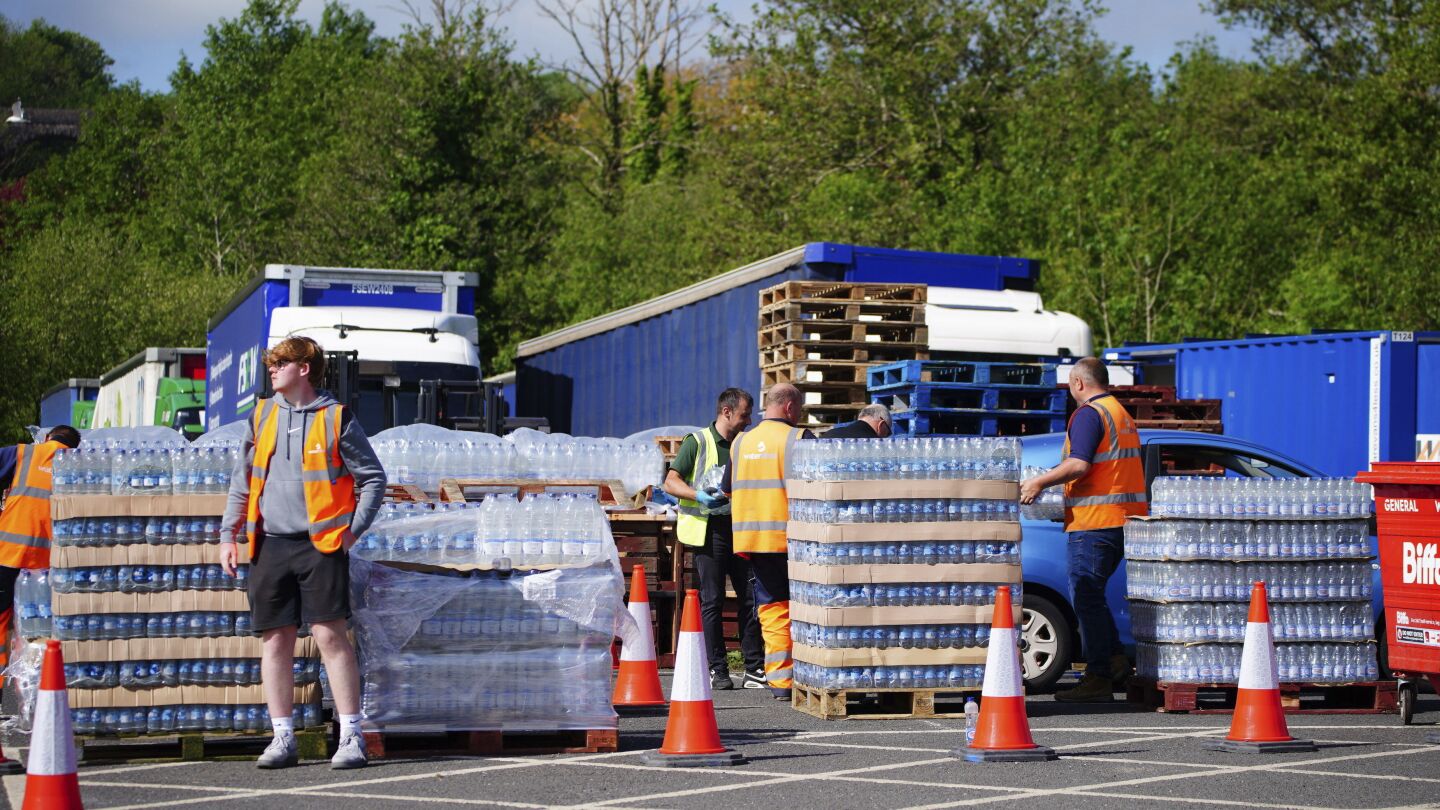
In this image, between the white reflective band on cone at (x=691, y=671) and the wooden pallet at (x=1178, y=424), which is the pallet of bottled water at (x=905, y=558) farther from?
the wooden pallet at (x=1178, y=424)

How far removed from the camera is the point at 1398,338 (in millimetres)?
18141

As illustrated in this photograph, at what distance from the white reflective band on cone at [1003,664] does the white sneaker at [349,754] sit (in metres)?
2.83

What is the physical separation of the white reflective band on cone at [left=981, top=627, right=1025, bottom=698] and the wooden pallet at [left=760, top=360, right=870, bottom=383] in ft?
23.6

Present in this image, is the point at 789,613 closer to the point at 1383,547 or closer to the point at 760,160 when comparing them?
the point at 1383,547

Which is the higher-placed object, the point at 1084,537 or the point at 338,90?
the point at 338,90

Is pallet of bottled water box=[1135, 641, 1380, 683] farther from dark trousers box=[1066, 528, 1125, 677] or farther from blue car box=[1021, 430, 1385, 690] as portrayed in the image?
blue car box=[1021, 430, 1385, 690]

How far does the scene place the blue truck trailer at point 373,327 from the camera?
19031 mm

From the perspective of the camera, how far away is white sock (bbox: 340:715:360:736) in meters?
7.86

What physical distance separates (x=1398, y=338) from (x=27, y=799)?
15208mm

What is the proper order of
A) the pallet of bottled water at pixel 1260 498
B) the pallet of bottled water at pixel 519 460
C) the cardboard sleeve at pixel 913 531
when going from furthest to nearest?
the pallet of bottled water at pixel 519 460 → the pallet of bottled water at pixel 1260 498 → the cardboard sleeve at pixel 913 531

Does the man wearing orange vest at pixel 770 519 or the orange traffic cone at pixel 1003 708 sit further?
the man wearing orange vest at pixel 770 519

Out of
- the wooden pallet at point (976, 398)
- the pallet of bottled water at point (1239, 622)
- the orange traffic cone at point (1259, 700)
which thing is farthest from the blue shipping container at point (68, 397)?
the orange traffic cone at point (1259, 700)

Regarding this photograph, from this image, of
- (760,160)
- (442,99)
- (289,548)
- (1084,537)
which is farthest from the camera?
(442,99)

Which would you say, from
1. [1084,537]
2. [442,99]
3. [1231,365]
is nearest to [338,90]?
[442,99]
